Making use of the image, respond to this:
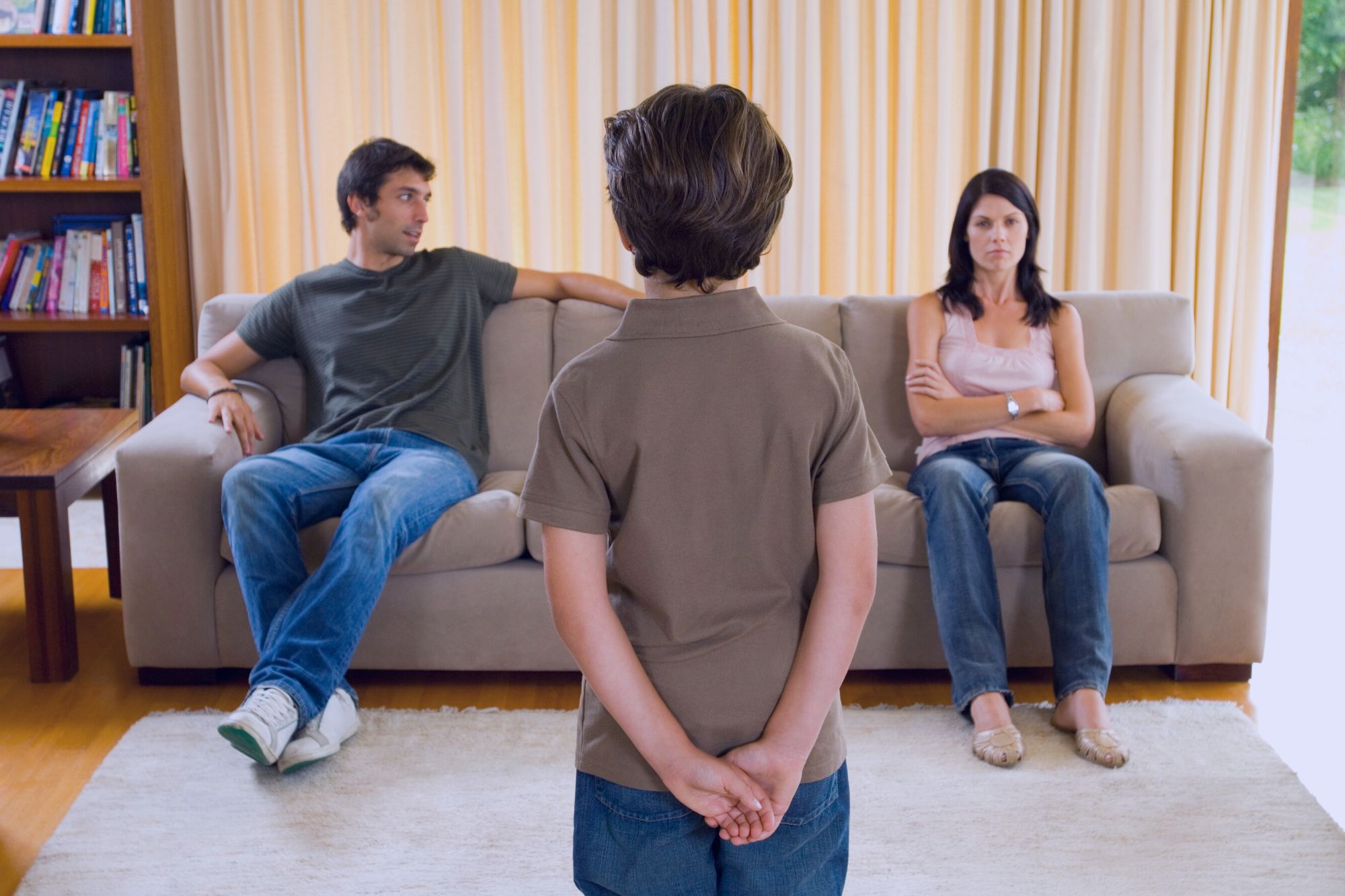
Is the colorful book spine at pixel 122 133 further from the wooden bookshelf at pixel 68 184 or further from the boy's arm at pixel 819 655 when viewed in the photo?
the boy's arm at pixel 819 655

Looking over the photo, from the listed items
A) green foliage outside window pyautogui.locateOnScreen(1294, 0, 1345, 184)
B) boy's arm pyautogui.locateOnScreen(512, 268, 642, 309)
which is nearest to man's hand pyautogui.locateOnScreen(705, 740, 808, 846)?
boy's arm pyautogui.locateOnScreen(512, 268, 642, 309)

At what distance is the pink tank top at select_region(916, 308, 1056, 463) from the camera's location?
2.69 metres

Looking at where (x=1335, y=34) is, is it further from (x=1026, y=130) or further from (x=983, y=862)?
(x=983, y=862)

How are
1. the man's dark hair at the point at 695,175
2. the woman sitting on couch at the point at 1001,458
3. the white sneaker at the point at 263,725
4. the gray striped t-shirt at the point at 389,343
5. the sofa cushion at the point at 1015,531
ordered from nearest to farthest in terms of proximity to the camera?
the man's dark hair at the point at 695,175 → the white sneaker at the point at 263,725 → the woman sitting on couch at the point at 1001,458 → the sofa cushion at the point at 1015,531 → the gray striped t-shirt at the point at 389,343

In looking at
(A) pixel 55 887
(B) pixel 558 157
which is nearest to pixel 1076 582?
(A) pixel 55 887

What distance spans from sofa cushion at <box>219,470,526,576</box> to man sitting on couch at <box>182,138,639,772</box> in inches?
1.2

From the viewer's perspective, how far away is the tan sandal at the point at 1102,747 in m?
2.21

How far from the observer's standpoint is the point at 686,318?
39.4 inches

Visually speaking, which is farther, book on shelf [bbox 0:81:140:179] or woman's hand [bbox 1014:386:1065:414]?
book on shelf [bbox 0:81:140:179]

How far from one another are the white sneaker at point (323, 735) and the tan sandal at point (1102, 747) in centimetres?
132

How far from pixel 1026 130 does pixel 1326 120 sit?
42.5 inches

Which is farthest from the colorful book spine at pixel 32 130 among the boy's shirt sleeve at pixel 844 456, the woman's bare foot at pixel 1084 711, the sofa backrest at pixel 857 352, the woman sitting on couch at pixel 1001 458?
the boy's shirt sleeve at pixel 844 456

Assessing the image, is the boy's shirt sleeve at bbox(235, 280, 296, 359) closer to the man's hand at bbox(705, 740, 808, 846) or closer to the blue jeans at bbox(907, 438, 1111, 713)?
the blue jeans at bbox(907, 438, 1111, 713)

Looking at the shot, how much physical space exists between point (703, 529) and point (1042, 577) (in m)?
1.60
